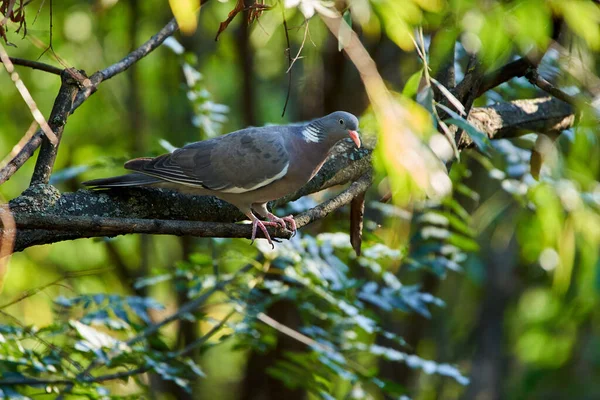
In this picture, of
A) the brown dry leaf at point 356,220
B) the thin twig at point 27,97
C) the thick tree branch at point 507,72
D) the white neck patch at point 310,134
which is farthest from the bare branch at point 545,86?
the thin twig at point 27,97

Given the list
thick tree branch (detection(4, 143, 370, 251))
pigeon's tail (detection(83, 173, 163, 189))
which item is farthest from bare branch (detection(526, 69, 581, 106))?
pigeon's tail (detection(83, 173, 163, 189))

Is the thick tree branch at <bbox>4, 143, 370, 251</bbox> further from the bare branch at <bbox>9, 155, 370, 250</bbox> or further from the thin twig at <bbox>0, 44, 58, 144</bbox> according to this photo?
the thin twig at <bbox>0, 44, 58, 144</bbox>

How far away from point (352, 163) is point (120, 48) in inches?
187

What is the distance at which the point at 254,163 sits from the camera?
3689mm

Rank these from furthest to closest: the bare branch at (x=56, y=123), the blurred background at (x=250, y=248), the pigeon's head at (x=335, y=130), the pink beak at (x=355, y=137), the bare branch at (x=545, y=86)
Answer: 1. the blurred background at (x=250, y=248)
2. the pigeon's head at (x=335, y=130)
3. the pink beak at (x=355, y=137)
4. the bare branch at (x=545, y=86)
5. the bare branch at (x=56, y=123)

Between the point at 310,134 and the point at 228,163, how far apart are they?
0.45 m

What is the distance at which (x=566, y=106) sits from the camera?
412 centimetres

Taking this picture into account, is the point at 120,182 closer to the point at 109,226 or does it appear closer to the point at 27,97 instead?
the point at 109,226

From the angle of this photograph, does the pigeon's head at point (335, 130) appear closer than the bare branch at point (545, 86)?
No

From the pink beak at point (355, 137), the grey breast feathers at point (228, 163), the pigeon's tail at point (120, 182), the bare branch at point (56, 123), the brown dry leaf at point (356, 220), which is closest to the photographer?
the bare branch at point (56, 123)

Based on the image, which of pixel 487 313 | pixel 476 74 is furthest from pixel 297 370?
pixel 487 313

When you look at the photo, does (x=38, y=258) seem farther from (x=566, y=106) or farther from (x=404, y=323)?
(x=566, y=106)

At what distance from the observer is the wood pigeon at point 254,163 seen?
3488 millimetres

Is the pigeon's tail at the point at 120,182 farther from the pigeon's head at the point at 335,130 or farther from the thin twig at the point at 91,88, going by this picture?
the pigeon's head at the point at 335,130
